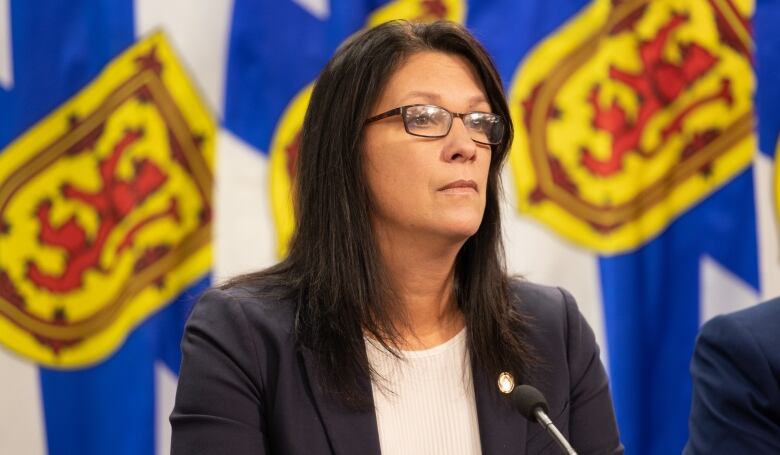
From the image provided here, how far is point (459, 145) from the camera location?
1616mm

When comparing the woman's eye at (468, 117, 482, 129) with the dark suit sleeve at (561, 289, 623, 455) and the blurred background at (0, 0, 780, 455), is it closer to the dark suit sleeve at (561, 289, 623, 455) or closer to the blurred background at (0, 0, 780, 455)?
the dark suit sleeve at (561, 289, 623, 455)

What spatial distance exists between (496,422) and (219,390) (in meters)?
0.49

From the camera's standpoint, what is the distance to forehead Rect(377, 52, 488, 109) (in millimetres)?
1648

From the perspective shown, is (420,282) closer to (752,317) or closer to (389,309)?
(389,309)

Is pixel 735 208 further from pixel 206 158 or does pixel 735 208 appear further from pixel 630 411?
pixel 206 158

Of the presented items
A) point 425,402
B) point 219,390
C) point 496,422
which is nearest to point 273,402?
point 219,390

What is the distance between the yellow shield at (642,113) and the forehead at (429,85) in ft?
3.07

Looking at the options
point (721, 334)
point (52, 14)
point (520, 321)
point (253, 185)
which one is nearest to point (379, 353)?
point (520, 321)

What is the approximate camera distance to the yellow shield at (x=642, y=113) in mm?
2592

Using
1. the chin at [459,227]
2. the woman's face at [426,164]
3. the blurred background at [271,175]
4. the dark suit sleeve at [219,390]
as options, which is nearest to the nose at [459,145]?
the woman's face at [426,164]

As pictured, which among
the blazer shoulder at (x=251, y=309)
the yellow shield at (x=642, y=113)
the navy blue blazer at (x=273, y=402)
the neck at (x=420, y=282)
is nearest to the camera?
the navy blue blazer at (x=273, y=402)

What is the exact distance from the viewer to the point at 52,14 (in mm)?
2330

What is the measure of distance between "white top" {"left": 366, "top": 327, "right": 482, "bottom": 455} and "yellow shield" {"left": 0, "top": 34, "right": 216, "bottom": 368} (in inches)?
35.6

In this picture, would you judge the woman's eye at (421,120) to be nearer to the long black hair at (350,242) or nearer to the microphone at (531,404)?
the long black hair at (350,242)
